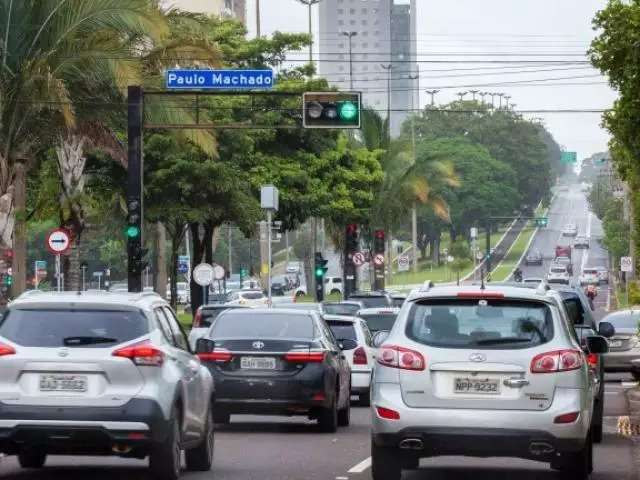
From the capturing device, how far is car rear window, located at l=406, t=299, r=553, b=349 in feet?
42.1

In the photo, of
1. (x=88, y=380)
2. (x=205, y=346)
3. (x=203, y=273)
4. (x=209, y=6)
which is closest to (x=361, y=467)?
(x=205, y=346)

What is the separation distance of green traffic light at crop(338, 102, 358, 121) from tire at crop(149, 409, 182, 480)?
2197 centimetres

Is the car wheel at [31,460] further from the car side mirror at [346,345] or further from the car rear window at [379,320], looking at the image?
the car rear window at [379,320]

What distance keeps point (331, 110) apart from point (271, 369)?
632 inches

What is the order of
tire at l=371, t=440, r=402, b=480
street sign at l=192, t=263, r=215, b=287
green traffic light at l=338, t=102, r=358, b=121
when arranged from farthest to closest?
1. street sign at l=192, t=263, r=215, b=287
2. green traffic light at l=338, t=102, r=358, b=121
3. tire at l=371, t=440, r=402, b=480

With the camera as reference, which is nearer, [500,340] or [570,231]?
[500,340]

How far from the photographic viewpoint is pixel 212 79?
1367 inches

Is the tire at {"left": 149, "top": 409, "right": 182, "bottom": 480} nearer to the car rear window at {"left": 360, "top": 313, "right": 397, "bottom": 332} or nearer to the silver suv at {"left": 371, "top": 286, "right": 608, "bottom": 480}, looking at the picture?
the silver suv at {"left": 371, "top": 286, "right": 608, "bottom": 480}

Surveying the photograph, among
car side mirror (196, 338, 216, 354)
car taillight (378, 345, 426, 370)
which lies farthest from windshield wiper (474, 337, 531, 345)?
car side mirror (196, 338, 216, 354)

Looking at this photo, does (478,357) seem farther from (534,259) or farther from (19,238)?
(534,259)

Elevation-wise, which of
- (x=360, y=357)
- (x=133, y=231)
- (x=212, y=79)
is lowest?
(x=360, y=357)

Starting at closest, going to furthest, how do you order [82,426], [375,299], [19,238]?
[82,426], [19,238], [375,299]

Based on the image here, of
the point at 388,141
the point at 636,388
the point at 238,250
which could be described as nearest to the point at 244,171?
the point at 388,141

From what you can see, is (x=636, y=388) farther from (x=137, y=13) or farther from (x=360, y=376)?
(x=137, y=13)
